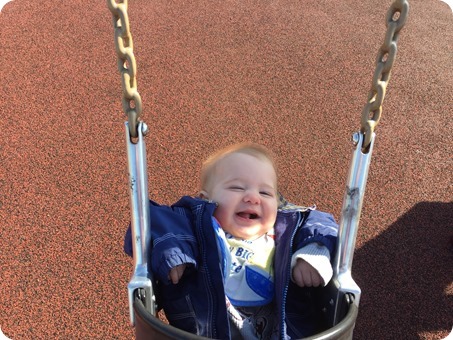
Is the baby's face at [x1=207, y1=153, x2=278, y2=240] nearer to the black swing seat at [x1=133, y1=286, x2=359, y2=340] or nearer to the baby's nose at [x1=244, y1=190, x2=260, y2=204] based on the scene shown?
the baby's nose at [x1=244, y1=190, x2=260, y2=204]

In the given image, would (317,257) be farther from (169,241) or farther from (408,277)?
(408,277)

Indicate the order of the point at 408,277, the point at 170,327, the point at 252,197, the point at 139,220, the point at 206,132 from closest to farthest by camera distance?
the point at 170,327
the point at 139,220
the point at 252,197
the point at 408,277
the point at 206,132

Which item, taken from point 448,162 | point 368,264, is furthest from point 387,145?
point 368,264

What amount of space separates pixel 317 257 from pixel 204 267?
10.7 inches

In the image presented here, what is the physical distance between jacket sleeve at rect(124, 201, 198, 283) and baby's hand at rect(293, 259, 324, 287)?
0.25m

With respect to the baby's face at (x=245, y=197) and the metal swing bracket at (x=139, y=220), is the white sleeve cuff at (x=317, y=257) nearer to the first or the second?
the baby's face at (x=245, y=197)

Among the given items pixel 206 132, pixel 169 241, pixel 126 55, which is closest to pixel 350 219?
pixel 169 241

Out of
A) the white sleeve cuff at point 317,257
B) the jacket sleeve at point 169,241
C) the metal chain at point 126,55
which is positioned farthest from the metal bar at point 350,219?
the metal chain at point 126,55

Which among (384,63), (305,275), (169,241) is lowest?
(305,275)

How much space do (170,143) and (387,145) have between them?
1205 mm

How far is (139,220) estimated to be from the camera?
1204 mm

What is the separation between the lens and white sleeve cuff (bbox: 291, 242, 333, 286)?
50.9 inches

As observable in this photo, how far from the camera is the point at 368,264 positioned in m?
2.31

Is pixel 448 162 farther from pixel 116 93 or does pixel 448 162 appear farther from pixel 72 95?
pixel 72 95
